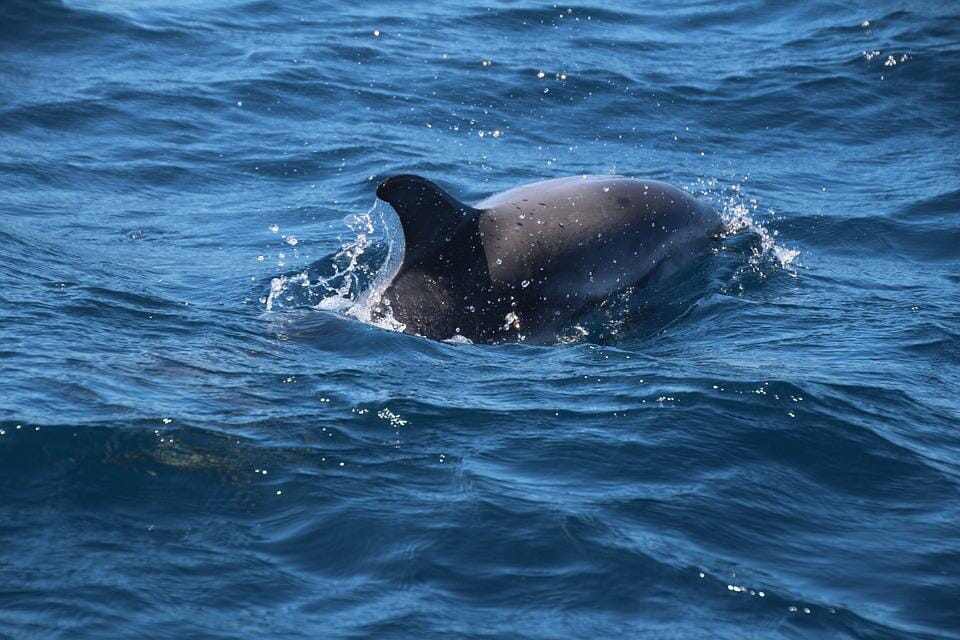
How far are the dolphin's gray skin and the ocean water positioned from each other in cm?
24

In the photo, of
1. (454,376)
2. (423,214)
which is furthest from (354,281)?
(454,376)

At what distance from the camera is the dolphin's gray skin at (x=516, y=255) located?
10.0m

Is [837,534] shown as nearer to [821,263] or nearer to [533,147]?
[821,263]

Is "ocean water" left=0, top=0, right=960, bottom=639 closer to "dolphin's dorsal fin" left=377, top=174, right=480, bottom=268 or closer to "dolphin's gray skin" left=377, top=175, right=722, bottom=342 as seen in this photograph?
"dolphin's gray skin" left=377, top=175, right=722, bottom=342

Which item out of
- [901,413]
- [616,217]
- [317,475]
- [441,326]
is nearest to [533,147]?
[616,217]

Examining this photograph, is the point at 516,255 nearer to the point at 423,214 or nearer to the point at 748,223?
the point at 423,214

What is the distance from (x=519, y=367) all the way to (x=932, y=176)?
8116mm

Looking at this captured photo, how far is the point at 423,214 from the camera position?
10031mm

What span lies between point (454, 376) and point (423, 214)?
146 cm

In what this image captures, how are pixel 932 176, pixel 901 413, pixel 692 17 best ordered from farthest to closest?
1. pixel 692 17
2. pixel 932 176
3. pixel 901 413

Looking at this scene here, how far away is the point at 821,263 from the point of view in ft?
42.1

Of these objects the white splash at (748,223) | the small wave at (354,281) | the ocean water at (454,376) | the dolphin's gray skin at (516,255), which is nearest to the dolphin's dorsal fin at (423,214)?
the dolphin's gray skin at (516,255)

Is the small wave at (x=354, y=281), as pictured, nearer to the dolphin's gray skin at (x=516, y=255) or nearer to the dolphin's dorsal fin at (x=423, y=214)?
the dolphin's gray skin at (x=516, y=255)

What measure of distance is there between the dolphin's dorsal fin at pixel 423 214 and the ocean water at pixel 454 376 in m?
0.67
